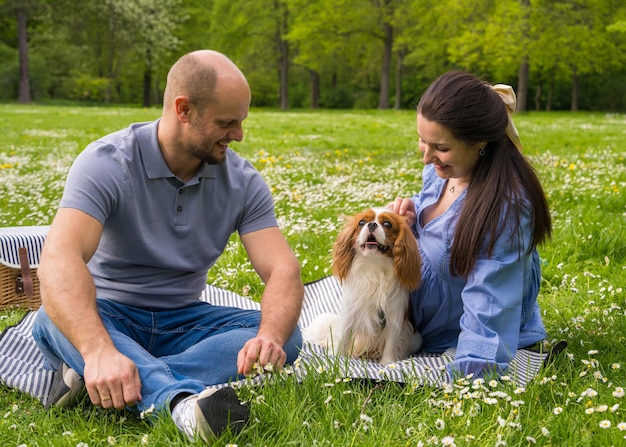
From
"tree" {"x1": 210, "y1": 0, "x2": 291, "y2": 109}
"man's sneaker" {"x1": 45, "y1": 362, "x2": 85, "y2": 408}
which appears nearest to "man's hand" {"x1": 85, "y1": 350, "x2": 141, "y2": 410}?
"man's sneaker" {"x1": 45, "y1": 362, "x2": 85, "y2": 408}

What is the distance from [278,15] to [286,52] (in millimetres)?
2396

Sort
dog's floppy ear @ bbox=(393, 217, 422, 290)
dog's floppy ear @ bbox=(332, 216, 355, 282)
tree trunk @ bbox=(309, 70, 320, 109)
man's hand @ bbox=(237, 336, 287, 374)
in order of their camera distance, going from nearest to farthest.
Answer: man's hand @ bbox=(237, 336, 287, 374), dog's floppy ear @ bbox=(393, 217, 422, 290), dog's floppy ear @ bbox=(332, 216, 355, 282), tree trunk @ bbox=(309, 70, 320, 109)

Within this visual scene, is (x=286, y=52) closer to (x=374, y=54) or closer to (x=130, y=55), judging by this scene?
(x=374, y=54)

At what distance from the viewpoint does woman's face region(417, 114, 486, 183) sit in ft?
12.4

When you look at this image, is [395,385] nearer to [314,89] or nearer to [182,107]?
[182,107]

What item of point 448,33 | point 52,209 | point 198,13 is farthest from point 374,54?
point 52,209

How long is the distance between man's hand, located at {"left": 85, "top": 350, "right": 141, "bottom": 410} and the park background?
30.5 meters

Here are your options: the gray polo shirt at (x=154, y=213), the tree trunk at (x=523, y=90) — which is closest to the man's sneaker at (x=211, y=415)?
the gray polo shirt at (x=154, y=213)

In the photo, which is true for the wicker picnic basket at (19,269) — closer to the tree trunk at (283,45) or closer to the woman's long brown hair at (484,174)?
the woman's long brown hair at (484,174)

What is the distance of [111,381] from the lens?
113 inches

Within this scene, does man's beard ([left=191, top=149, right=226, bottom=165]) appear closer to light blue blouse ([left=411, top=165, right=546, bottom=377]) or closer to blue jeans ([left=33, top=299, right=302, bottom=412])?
blue jeans ([left=33, top=299, right=302, bottom=412])

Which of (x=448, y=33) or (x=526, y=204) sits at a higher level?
(x=448, y=33)

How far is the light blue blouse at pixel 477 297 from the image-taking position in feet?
11.7

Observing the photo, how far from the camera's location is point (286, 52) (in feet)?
150
